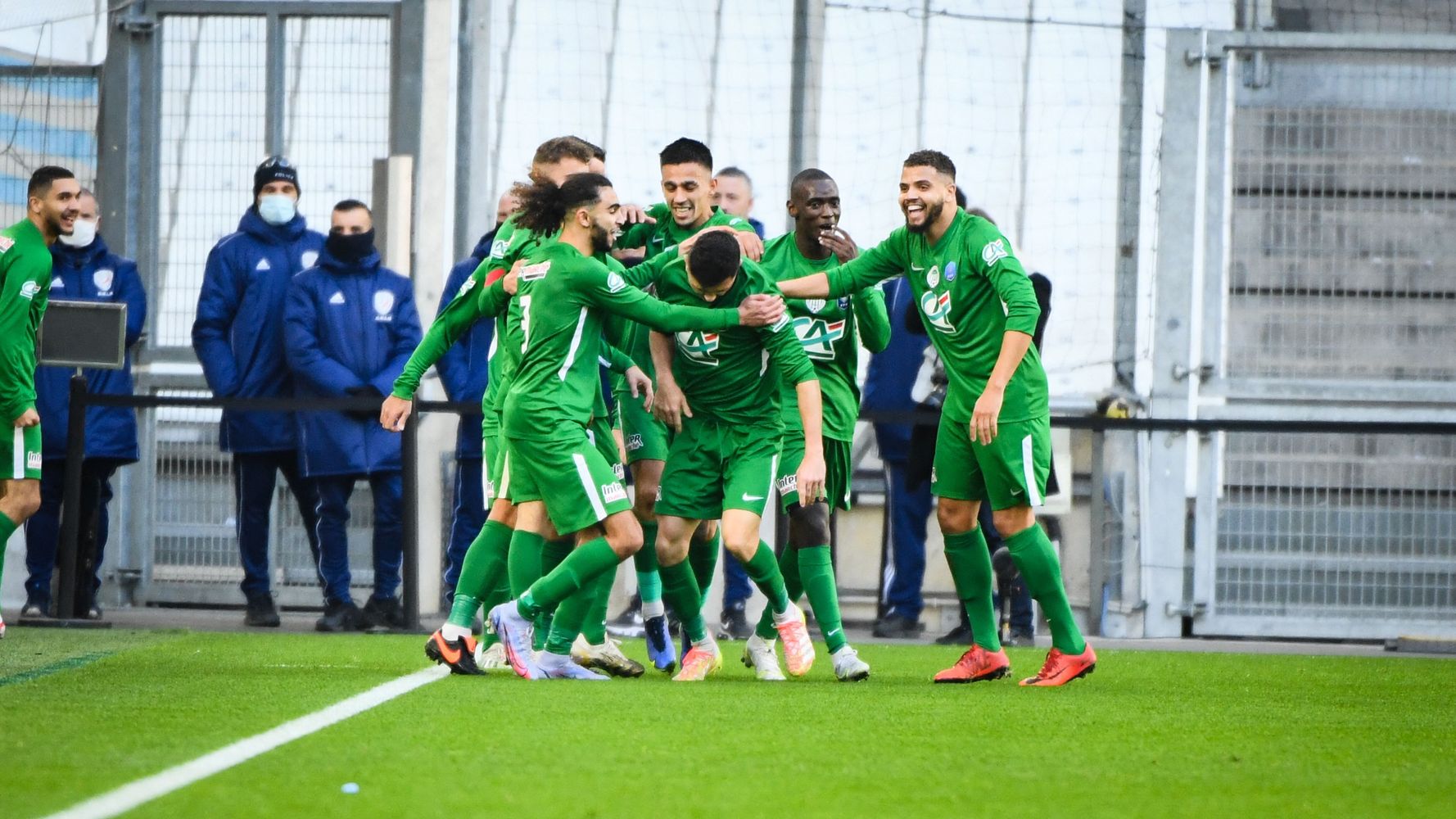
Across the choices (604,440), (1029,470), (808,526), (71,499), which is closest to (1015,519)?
(1029,470)

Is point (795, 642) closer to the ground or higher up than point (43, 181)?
closer to the ground

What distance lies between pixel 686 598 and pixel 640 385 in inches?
33.0

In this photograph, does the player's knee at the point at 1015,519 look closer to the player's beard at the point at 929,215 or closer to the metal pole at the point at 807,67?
the player's beard at the point at 929,215

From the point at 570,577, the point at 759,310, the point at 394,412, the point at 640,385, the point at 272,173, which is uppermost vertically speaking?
the point at 272,173

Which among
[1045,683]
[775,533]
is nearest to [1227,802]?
[1045,683]

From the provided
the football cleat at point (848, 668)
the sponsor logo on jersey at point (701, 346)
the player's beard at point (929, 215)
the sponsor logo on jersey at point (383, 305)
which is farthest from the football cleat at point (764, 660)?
the sponsor logo on jersey at point (383, 305)

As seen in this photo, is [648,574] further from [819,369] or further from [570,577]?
[819,369]

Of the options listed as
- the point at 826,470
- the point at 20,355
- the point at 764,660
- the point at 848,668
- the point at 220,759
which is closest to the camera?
the point at 220,759

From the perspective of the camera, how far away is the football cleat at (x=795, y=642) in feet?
22.9

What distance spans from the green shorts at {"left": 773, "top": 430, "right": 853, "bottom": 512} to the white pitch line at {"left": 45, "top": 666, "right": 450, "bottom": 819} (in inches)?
68.1

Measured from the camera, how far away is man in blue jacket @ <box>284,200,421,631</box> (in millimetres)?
9906

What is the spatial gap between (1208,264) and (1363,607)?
211 cm

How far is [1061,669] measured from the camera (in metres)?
6.93

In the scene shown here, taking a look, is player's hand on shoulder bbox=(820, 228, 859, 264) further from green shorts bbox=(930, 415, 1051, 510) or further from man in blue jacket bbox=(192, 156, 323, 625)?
man in blue jacket bbox=(192, 156, 323, 625)
